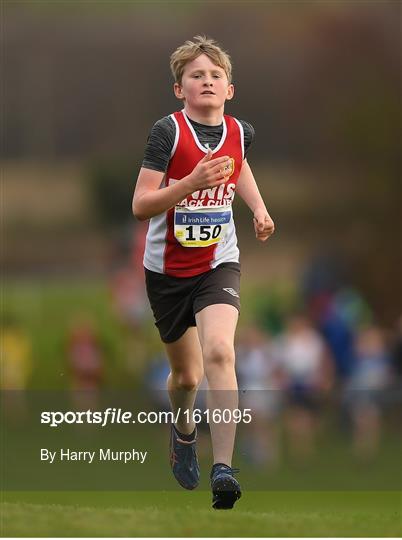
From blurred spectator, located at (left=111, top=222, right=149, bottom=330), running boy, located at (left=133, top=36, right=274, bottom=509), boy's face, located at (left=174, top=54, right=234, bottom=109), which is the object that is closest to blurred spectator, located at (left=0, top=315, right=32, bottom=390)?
blurred spectator, located at (left=111, top=222, right=149, bottom=330)

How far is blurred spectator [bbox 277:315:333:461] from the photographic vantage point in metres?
12.5

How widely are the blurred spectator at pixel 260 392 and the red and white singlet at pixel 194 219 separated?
382cm

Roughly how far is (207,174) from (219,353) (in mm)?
902

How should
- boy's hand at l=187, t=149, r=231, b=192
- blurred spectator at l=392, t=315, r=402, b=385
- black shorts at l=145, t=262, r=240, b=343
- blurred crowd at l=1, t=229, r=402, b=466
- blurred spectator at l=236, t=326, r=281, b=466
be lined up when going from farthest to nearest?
blurred spectator at l=392, t=315, r=402, b=385 → blurred crowd at l=1, t=229, r=402, b=466 → blurred spectator at l=236, t=326, r=281, b=466 → black shorts at l=145, t=262, r=240, b=343 → boy's hand at l=187, t=149, r=231, b=192

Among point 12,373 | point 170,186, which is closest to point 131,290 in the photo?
point 12,373

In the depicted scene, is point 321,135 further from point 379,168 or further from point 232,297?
point 232,297

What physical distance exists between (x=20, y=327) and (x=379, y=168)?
553 centimetres

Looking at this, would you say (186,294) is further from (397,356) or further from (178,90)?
(397,356)

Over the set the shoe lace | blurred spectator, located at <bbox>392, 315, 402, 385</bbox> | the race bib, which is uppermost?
the race bib

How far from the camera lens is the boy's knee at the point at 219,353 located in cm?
618

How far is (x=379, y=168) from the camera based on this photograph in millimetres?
17391

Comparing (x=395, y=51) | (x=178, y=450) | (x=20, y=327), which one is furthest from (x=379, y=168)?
(x=178, y=450)

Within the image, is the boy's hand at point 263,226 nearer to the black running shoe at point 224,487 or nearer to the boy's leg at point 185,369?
the boy's leg at point 185,369

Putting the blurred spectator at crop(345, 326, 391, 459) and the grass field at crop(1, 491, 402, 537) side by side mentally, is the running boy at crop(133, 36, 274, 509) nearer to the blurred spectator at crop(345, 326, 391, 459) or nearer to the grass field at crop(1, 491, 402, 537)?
the grass field at crop(1, 491, 402, 537)
